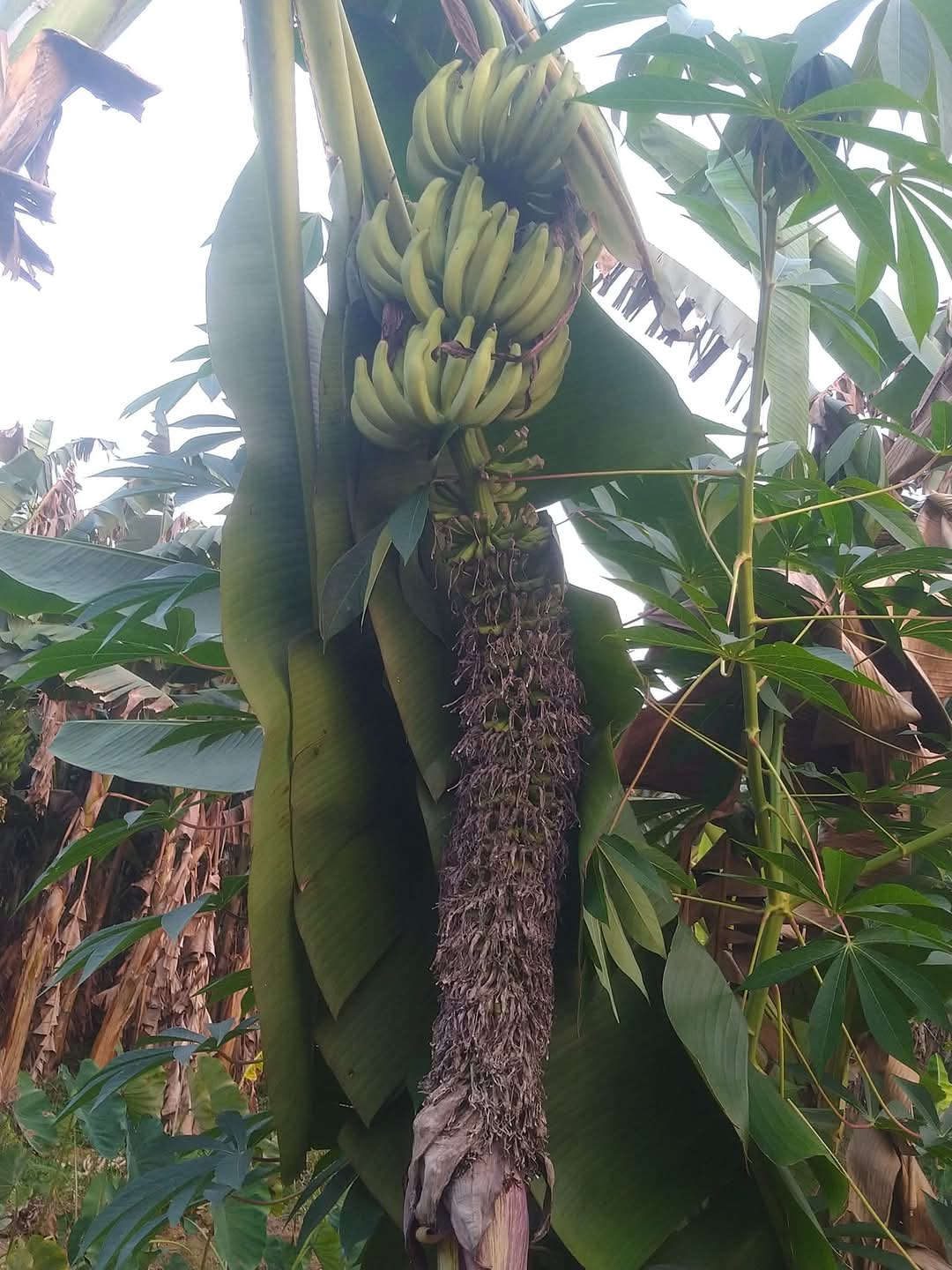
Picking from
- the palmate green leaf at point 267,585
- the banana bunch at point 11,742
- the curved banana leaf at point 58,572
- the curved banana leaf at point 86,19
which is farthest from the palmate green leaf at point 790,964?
the banana bunch at point 11,742

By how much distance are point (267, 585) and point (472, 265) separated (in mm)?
216

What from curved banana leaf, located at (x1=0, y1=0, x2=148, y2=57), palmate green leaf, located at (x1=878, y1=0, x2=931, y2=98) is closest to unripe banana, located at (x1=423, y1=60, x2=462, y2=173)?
palmate green leaf, located at (x1=878, y1=0, x2=931, y2=98)

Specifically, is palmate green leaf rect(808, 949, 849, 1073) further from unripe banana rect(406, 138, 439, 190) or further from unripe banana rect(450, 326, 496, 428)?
unripe banana rect(406, 138, 439, 190)

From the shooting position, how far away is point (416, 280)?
0.48 m

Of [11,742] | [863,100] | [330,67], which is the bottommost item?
[11,742]

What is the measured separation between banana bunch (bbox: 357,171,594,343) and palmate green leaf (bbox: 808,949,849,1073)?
1.35 feet

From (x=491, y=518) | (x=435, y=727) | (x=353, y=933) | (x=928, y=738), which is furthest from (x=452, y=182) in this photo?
(x=928, y=738)

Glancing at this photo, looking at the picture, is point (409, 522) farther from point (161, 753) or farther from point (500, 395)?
point (161, 753)

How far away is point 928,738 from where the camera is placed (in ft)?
2.42

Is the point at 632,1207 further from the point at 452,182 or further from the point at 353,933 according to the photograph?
the point at 452,182

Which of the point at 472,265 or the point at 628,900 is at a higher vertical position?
the point at 472,265

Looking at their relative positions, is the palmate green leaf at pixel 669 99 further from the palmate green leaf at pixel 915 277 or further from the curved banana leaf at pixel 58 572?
the curved banana leaf at pixel 58 572

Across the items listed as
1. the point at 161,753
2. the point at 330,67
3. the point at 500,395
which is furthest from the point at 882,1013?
the point at 330,67

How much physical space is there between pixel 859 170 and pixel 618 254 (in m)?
0.16
